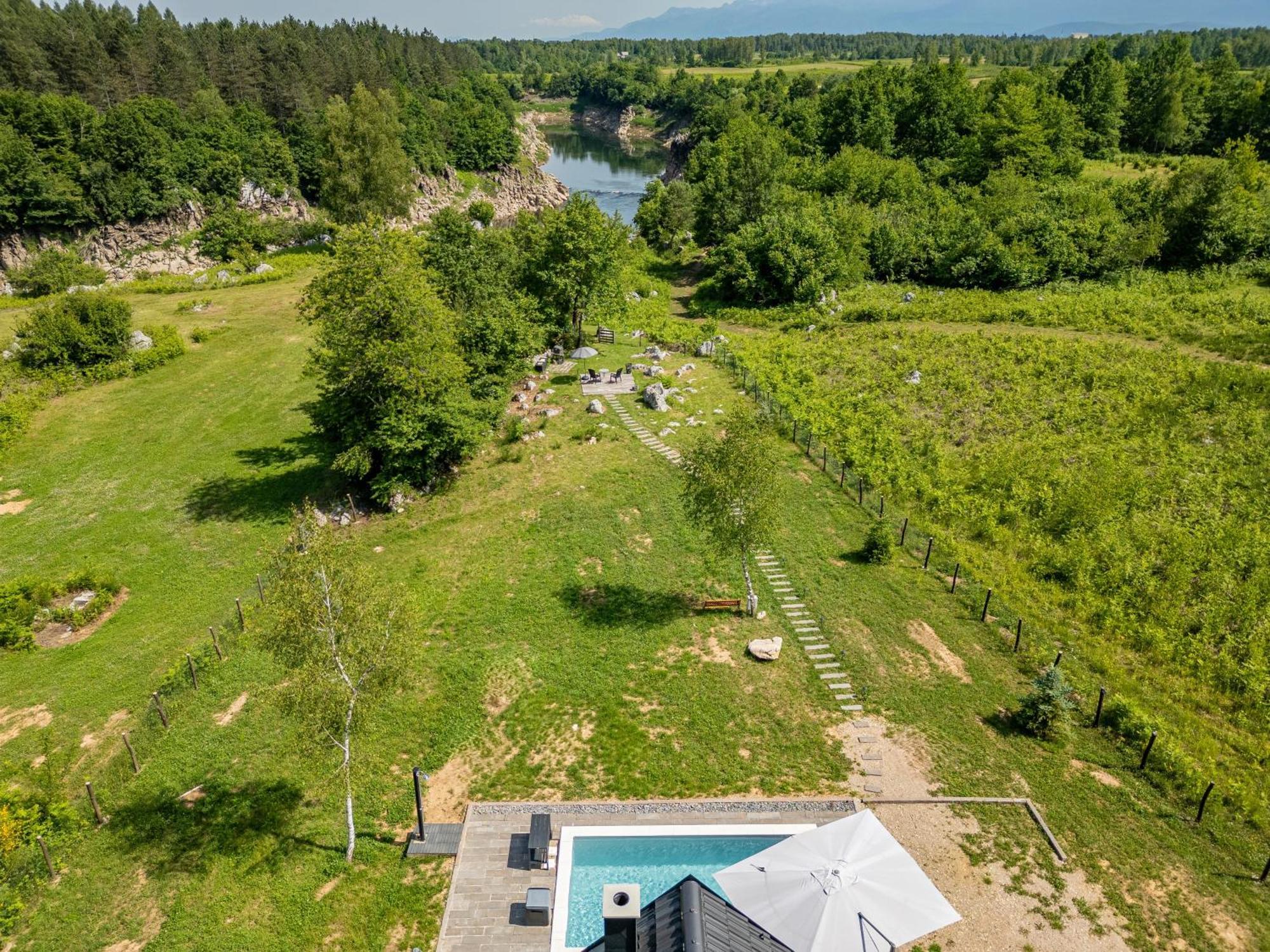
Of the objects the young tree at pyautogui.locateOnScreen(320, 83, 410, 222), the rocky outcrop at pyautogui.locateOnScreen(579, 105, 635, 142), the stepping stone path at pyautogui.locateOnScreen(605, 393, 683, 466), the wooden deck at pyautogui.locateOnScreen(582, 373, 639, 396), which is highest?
the rocky outcrop at pyautogui.locateOnScreen(579, 105, 635, 142)

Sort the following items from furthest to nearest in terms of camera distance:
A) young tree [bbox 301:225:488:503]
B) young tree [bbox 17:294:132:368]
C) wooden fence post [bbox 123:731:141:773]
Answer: young tree [bbox 17:294:132:368] → young tree [bbox 301:225:488:503] → wooden fence post [bbox 123:731:141:773]

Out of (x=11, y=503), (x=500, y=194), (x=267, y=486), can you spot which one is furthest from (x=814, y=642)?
(x=500, y=194)

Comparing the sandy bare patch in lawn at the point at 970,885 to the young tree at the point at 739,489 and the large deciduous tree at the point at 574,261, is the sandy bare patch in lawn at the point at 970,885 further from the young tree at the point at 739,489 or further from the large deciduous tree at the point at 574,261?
the large deciduous tree at the point at 574,261

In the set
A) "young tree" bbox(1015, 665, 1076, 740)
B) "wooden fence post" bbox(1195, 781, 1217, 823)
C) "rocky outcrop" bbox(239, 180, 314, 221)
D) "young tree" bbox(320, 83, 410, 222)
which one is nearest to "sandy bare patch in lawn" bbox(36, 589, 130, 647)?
"young tree" bbox(1015, 665, 1076, 740)

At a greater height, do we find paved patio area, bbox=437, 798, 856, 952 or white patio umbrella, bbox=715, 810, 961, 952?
white patio umbrella, bbox=715, 810, 961, 952

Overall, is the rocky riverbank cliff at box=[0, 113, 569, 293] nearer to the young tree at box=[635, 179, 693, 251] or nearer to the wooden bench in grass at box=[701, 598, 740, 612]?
the young tree at box=[635, 179, 693, 251]

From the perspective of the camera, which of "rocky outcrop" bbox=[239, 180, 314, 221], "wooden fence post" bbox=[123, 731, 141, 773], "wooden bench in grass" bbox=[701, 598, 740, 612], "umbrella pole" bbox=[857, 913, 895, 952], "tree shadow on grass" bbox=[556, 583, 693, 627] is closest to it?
"umbrella pole" bbox=[857, 913, 895, 952]
